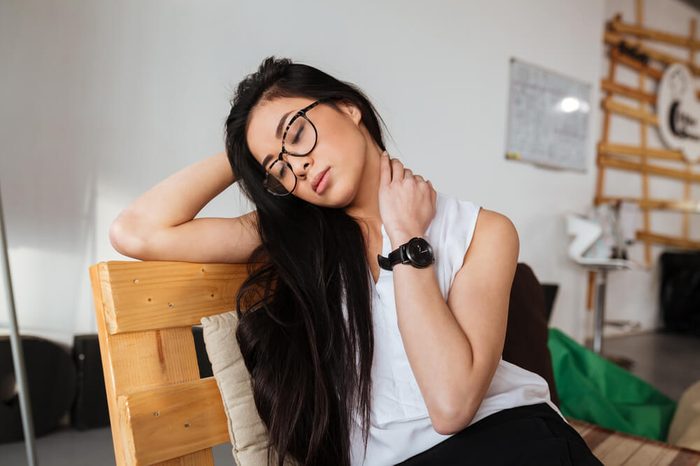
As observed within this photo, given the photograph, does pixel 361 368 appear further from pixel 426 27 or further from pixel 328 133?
pixel 426 27

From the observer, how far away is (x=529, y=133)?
14.7 ft

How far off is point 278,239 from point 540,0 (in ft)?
13.9

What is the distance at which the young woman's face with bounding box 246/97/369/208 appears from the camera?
1092 mm

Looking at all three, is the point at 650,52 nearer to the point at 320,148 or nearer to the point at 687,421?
the point at 687,421

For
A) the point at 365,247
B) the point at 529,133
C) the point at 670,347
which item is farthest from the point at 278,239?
the point at 670,347

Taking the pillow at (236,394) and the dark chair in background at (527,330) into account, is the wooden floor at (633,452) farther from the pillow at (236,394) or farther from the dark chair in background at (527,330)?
the pillow at (236,394)

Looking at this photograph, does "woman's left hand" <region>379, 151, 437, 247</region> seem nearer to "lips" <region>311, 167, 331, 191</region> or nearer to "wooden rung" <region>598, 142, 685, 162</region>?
"lips" <region>311, 167, 331, 191</region>

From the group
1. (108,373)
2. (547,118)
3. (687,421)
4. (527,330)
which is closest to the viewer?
(108,373)

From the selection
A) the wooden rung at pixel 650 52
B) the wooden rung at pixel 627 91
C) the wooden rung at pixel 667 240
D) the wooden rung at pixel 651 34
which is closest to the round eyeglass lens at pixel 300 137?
the wooden rung at pixel 627 91

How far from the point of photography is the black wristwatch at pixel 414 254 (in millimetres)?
1008

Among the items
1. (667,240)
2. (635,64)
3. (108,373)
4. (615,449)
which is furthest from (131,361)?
(667,240)

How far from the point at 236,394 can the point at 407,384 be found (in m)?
0.33

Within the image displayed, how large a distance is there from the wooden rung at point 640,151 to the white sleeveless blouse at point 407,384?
192 inches

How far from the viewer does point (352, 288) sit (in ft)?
3.69
